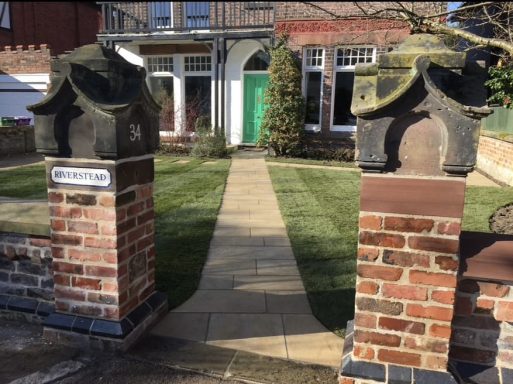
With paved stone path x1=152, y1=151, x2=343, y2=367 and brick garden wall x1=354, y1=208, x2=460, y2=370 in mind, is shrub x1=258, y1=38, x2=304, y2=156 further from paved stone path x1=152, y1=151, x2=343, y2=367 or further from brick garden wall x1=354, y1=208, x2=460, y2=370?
brick garden wall x1=354, y1=208, x2=460, y2=370

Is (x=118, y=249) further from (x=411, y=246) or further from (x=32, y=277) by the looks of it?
(x=411, y=246)

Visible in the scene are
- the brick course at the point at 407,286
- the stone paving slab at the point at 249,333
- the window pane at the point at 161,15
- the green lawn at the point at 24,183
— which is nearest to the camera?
the brick course at the point at 407,286

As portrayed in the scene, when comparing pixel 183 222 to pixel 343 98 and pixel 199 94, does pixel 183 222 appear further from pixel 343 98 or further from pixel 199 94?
pixel 199 94

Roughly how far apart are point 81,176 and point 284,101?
34.3ft

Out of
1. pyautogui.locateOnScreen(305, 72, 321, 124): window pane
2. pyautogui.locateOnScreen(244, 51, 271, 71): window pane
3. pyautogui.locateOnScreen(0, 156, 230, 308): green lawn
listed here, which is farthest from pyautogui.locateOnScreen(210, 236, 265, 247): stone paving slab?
pyautogui.locateOnScreen(244, 51, 271, 71): window pane

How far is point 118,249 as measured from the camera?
2.78 meters

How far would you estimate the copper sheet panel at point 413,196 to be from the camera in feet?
7.06

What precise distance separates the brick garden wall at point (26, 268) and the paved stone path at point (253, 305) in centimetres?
89

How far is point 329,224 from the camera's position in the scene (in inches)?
236

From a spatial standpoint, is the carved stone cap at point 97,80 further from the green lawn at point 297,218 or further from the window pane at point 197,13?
the window pane at point 197,13

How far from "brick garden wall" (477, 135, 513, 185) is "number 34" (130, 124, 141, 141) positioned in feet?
28.4

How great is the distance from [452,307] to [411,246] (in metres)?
0.37

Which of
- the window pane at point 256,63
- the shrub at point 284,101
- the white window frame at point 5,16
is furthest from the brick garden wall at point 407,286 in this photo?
the white window frame at point 5,16

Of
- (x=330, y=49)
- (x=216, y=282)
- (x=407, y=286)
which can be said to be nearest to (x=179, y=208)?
(x=216, y=282)
